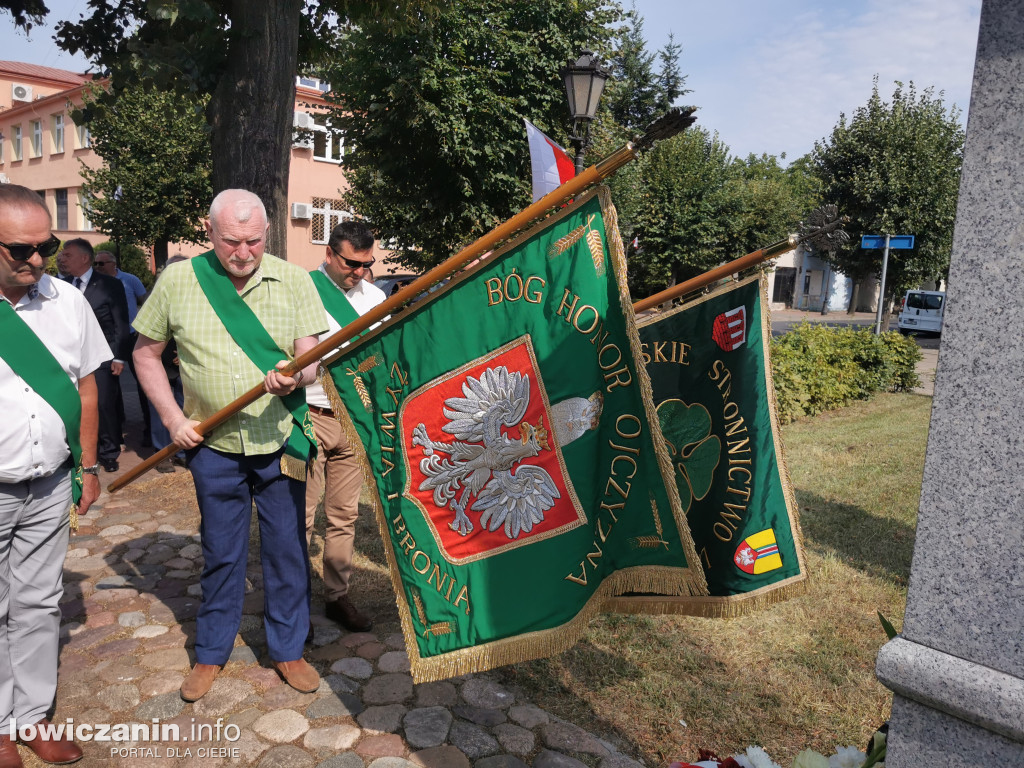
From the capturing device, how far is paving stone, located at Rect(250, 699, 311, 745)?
313 cm

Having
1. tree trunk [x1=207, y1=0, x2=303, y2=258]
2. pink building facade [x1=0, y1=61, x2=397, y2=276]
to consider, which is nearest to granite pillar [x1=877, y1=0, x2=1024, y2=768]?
tree trunk [x1=207, y1=0, x2=303, y2=258]

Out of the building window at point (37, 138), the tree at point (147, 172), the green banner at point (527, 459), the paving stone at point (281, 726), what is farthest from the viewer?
the building window at point (37, 138)

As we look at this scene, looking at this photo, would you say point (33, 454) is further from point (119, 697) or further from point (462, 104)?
point (462, 104)

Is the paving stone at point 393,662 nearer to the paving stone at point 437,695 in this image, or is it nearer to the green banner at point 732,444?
the paving stone at point 437,695

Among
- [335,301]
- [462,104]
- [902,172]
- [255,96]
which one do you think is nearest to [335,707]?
[335,301]

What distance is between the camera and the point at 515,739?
3.17 m

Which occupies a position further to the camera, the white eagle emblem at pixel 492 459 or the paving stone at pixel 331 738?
the paving stone at pixel 331 738

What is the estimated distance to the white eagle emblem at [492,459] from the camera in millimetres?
2672

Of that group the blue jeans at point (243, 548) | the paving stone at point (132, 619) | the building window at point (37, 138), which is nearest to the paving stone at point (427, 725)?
the blue jeans at point (243, 548)

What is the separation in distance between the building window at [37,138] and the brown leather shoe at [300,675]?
43194 millimetres

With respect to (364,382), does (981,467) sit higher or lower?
higher

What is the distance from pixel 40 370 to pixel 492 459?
5.80 feet

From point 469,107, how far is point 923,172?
1906 cm

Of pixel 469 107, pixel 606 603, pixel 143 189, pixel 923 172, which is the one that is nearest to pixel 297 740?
pixel 606 603
